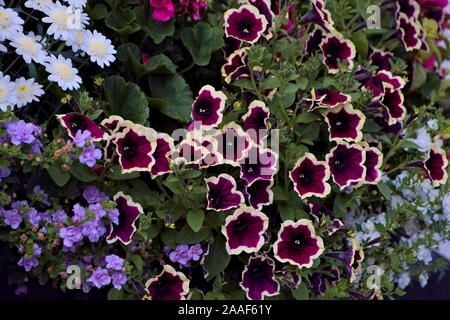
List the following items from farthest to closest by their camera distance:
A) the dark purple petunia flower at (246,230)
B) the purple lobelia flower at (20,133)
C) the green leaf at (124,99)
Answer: the green leaf at (124,99) < the dark purple petunia flower at (246,230) < the purple lobelia flower at (20,133)

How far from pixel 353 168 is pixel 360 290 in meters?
0.27

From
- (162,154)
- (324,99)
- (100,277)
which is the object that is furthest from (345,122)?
(100,277)

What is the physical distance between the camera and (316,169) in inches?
44.5

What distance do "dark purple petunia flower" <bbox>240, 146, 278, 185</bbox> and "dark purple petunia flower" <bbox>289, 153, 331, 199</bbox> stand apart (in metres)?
0.05

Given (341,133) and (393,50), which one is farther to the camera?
(393,50)

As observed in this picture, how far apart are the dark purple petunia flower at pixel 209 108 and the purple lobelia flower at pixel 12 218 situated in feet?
1.31

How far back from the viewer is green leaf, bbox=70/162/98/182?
3.51 feet

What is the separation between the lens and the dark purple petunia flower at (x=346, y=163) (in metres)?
1.13

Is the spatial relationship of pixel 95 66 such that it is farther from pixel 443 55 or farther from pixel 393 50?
pixel 443 55

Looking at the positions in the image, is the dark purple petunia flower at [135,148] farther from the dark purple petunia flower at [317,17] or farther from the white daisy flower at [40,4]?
the dark purple petunia flower at [317,17]

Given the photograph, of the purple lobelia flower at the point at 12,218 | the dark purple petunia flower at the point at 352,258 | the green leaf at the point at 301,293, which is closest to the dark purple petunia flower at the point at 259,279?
the green leaf at the point at 301,293

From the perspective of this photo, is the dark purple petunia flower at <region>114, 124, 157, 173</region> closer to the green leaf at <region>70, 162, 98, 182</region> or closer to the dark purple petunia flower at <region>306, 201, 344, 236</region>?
the green leaf at <region>70, 162, 98, 182</region>

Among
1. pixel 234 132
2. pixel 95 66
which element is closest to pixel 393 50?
pixel 234 132

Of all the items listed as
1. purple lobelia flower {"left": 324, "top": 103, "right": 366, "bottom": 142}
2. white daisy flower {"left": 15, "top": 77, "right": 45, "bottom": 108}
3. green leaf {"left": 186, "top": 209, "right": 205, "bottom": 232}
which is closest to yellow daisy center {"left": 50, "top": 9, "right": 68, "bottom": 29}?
white daisy flower {"left": 15, "top": 77, "right": 45, "bottom": 108}
